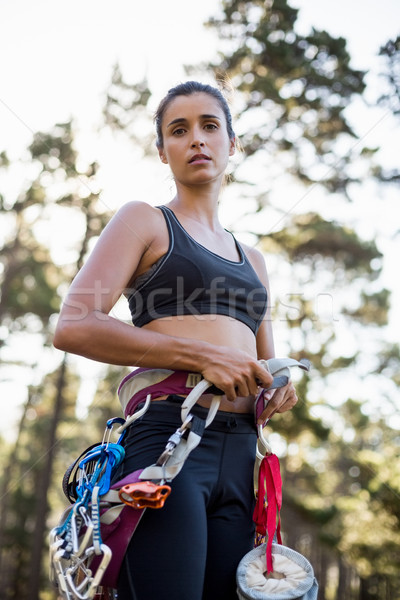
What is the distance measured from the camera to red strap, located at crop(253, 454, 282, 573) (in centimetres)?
186

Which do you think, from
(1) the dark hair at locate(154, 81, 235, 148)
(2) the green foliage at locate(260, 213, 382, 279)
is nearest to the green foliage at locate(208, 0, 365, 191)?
(2) the green foliage at locate(260, 213, 382, 279)

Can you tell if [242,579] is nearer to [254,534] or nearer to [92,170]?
[254,534]

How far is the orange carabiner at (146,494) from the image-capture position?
154cm

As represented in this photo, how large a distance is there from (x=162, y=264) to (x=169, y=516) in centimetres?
82

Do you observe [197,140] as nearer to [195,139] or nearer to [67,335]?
[195,139]

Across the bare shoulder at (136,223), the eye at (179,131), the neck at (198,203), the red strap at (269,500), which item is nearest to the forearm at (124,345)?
the bare shoulder at (136,223)

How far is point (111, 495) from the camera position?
65.9 inches

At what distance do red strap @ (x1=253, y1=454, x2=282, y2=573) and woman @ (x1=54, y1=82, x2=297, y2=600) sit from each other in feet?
0.12

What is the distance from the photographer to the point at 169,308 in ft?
6.41

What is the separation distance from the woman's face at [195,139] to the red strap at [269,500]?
115 cm

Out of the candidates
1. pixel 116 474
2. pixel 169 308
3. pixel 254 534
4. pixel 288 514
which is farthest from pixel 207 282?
pixel 288 514

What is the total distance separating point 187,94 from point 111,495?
1.65 metres

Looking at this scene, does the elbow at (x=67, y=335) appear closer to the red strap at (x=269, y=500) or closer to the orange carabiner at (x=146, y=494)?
the orange carabiner at (x=146, y=494)

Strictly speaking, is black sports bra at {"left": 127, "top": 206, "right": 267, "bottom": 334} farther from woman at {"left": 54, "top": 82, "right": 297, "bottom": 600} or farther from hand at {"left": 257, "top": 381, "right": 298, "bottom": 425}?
hand at {"left": 257, "top": 381, "right": 298, "bottom": 425}
